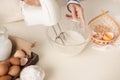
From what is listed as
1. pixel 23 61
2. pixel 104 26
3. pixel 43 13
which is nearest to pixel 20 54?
pixel 23 61

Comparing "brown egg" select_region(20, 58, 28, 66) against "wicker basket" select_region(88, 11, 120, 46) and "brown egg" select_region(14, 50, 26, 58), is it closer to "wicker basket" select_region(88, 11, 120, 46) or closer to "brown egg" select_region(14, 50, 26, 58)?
"brown egg" select_region(14, 50, 26, 58)

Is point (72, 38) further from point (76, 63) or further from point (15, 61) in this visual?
point (15, 61)

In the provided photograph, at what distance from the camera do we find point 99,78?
903mm

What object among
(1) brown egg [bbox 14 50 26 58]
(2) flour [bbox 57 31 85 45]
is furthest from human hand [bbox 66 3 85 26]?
(1) brown egg [bbox 14 50 26 58]

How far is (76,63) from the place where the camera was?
96cm

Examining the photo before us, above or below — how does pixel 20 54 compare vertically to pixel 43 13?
below

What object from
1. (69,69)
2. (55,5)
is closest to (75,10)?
(55,5)

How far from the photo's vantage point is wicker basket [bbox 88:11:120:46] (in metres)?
1.03

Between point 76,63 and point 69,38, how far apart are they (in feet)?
0.40

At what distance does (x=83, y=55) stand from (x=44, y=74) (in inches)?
8.2

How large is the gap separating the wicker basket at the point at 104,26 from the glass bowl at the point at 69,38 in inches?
2.0

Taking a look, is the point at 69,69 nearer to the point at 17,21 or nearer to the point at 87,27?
the point at 87,27

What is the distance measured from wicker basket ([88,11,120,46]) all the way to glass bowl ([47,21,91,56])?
0.05 m

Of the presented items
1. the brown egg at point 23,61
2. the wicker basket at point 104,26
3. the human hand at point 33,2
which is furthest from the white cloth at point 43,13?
the wicker basket at point 104,26
